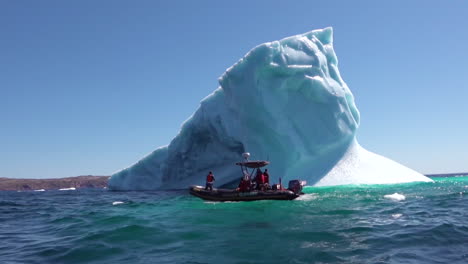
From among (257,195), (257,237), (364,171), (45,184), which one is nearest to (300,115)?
(364,171)

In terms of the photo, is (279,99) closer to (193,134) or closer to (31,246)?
(193,134)

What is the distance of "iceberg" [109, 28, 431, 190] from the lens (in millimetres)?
25969

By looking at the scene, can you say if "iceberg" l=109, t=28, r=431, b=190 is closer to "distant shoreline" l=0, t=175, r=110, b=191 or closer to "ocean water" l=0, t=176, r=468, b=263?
"ocean water" l=0, t=176, r=468, b=263

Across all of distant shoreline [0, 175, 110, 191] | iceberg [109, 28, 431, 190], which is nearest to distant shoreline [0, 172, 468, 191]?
distant shoreline [0, 175, 110, 191]

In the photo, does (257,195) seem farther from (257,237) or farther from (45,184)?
(45,184)

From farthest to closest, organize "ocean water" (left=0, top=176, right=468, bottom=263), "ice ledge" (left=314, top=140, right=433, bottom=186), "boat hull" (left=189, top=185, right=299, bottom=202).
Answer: "ice ledge" (left=314, top=140, right=433, bottom=186)
"boat hull" (left=189, top=185, right=299, bottom=202)
"ocean water" (left=0, top=176, right=468, bottom=263)

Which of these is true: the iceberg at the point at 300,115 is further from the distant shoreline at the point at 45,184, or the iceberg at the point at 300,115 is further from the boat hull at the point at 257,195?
the distant shoreline at the point at 45,184

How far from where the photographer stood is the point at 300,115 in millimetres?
27453

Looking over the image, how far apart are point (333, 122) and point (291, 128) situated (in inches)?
→ 124

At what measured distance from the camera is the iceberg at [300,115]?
26.0 m

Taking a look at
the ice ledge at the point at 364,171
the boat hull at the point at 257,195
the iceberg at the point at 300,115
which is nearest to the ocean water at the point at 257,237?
the boat hull at the point at 257,195

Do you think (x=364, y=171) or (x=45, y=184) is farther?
(x=45, y=184)

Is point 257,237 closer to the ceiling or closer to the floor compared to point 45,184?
closer to the floor

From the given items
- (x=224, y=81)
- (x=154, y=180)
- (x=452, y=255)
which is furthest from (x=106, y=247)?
(x=154, y=180)
